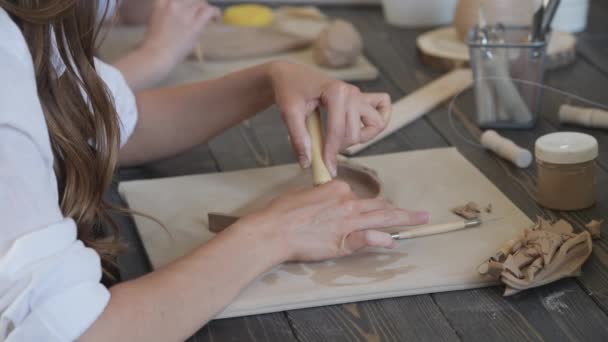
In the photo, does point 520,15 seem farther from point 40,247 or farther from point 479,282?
point 40,247

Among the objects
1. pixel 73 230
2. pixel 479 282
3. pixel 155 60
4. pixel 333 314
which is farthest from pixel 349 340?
pixel 155 60

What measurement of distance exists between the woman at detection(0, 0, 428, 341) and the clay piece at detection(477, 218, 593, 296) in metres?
0.10

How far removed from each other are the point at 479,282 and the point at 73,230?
1.30 feet

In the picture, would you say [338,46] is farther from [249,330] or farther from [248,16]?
[249,330]

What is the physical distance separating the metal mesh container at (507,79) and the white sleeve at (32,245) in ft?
2.40

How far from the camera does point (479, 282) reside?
0.90 meters

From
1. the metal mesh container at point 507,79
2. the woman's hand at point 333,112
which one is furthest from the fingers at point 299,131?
the metal mesh container at point 507,79

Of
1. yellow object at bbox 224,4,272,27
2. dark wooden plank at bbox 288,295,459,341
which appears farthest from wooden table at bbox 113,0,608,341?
yellow object at bbox 224,4,272,27

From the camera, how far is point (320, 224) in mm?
939

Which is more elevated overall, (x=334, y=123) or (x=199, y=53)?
(x=334, y=123)

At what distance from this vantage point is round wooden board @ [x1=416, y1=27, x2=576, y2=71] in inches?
62.7

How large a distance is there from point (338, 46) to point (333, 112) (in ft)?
2.00

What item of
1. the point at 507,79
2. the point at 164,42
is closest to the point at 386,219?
the point at 507,79

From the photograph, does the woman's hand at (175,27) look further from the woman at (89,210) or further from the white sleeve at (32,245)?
the white sleeve at (32,245)
